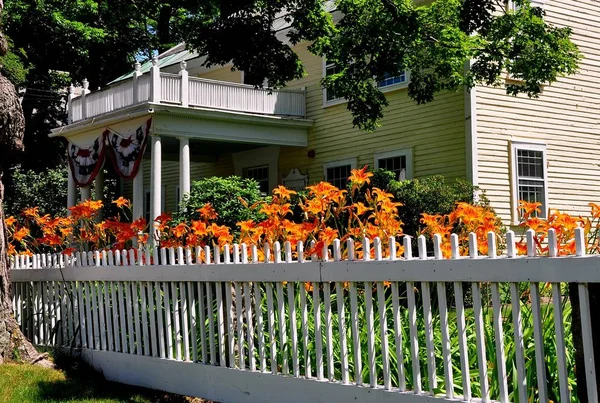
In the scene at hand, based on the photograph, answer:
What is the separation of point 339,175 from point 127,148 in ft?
17.6

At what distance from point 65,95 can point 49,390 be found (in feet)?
79.3

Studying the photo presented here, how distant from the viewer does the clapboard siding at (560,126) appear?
1559cm

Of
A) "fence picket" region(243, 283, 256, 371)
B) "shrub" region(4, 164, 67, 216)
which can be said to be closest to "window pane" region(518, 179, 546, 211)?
"fence picket" region(243, 283, 256, 371)

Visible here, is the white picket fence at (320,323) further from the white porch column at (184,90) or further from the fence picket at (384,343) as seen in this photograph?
the white porch column at (184,90)

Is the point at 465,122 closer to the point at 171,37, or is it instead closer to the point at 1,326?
the point at 1,326

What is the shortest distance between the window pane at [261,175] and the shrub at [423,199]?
7.21 metres

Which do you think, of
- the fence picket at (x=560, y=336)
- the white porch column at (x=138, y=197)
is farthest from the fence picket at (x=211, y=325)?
the white porch column at (x=138, y=197)

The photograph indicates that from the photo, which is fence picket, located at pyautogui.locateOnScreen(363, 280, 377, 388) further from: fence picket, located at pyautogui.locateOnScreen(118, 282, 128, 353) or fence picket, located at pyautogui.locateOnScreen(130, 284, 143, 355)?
fence picket, located at pyautogui.locateOnScreen(118, 282, 128, 353)

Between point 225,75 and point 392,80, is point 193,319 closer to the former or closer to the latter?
point 392,80

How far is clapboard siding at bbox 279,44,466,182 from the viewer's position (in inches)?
630

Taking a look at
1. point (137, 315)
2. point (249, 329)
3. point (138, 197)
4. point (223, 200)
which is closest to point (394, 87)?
point (223, 200)

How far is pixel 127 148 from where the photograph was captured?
18.5m

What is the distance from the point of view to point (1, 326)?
6.95 metres

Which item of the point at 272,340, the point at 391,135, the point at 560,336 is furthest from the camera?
the point at 391,135
